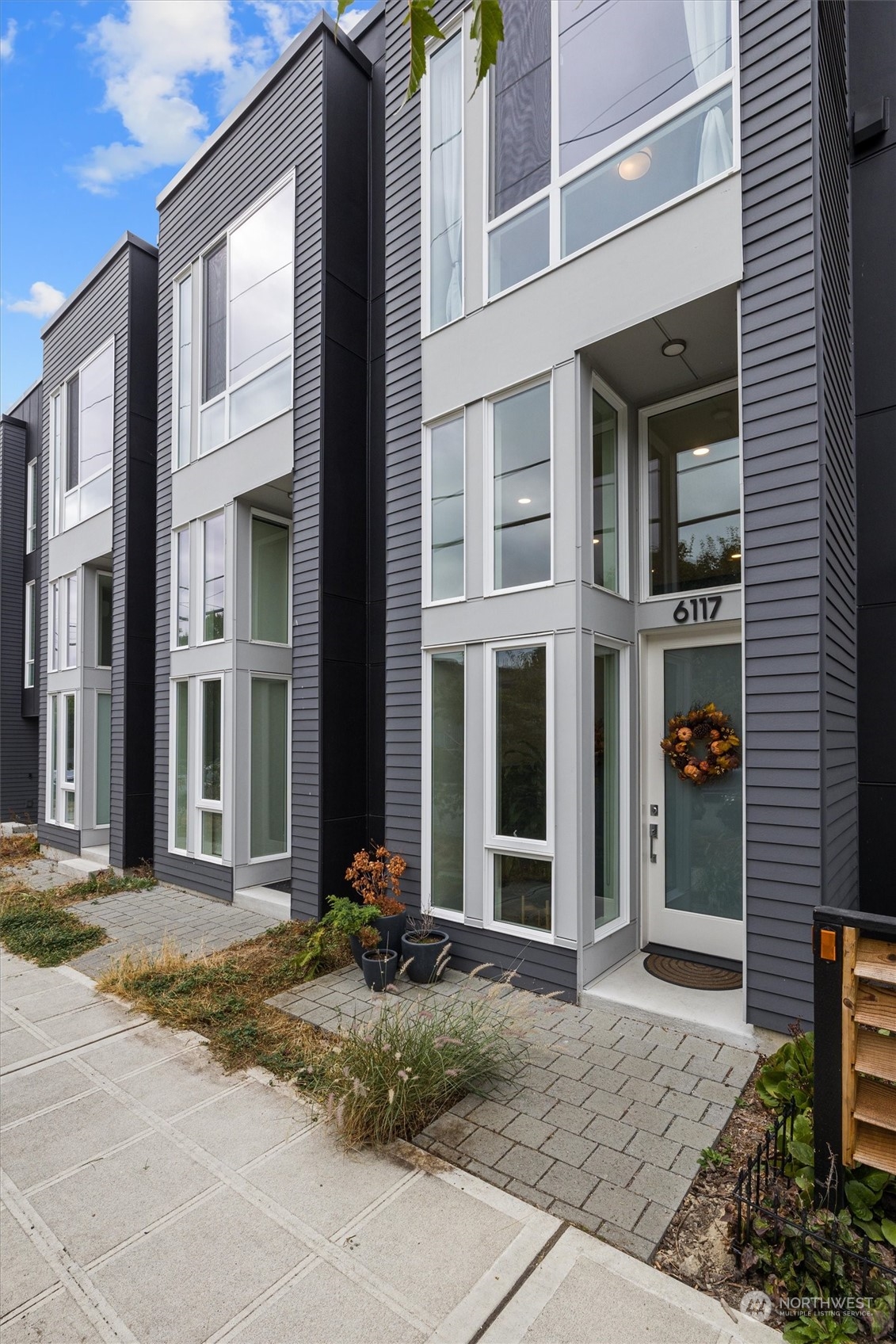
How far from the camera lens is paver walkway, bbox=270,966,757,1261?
2715 millimetres

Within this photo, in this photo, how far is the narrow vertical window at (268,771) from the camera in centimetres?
731

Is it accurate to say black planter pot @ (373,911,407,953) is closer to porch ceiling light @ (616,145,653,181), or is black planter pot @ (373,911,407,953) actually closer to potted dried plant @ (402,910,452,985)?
potted dried plant @ (402,910,452,985)

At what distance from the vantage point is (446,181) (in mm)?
5578

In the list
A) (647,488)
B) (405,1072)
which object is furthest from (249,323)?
(405,1072)

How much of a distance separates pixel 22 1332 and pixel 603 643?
4.23 m

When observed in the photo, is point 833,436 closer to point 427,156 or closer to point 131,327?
point 427,156

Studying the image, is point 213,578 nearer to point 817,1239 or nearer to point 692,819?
point 692,819

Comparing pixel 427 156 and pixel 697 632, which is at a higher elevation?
pixel 427 156

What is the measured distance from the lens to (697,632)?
499 centimetres

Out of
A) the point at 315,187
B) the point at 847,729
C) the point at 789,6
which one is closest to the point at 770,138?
the point at 789,6

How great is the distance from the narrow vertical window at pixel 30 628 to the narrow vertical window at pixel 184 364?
26.1ft

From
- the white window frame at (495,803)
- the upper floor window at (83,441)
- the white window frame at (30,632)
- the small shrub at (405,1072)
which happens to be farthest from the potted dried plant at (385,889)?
the white window frame at (30,632)

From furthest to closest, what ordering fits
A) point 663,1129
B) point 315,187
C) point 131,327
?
point 131,327 < point 315,187 < point 663,1129

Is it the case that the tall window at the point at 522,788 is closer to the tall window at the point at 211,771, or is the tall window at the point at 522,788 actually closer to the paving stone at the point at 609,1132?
the paving stone at the point at 609,1132
